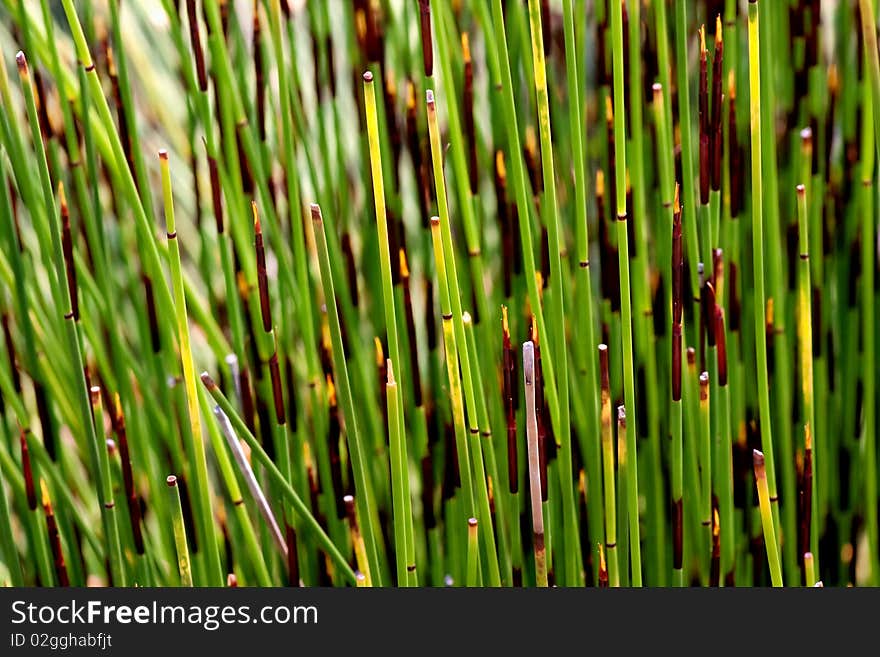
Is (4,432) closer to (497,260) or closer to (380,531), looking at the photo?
(380,531)

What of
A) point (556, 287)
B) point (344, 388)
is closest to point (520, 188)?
point (556, 287)

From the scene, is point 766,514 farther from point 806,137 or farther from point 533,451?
point 806,137

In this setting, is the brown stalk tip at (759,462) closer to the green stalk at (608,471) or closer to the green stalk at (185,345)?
the green stalk at (608,471)

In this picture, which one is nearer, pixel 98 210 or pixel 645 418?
pixel 98 210

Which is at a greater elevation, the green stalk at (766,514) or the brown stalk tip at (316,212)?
the brown stalk tip at (316,212)

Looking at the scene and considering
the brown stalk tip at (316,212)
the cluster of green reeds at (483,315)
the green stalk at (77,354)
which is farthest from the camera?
the cluster of green reeds at (483,315)

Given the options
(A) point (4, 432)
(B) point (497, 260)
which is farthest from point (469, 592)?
(A) point (4, 432)

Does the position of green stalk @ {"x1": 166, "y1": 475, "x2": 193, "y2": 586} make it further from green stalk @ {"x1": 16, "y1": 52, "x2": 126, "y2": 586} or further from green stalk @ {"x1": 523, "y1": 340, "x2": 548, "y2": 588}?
green stalk @ {"x1": 523, "y1": 340, "x2": 548, "y2": 588}

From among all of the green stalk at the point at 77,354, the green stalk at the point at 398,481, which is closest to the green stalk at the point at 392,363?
the green stalk at the point at 398,481

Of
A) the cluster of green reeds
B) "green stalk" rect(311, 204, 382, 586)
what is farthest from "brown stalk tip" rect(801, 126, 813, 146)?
"green stalk" rect(311, 204, 382, 586)
